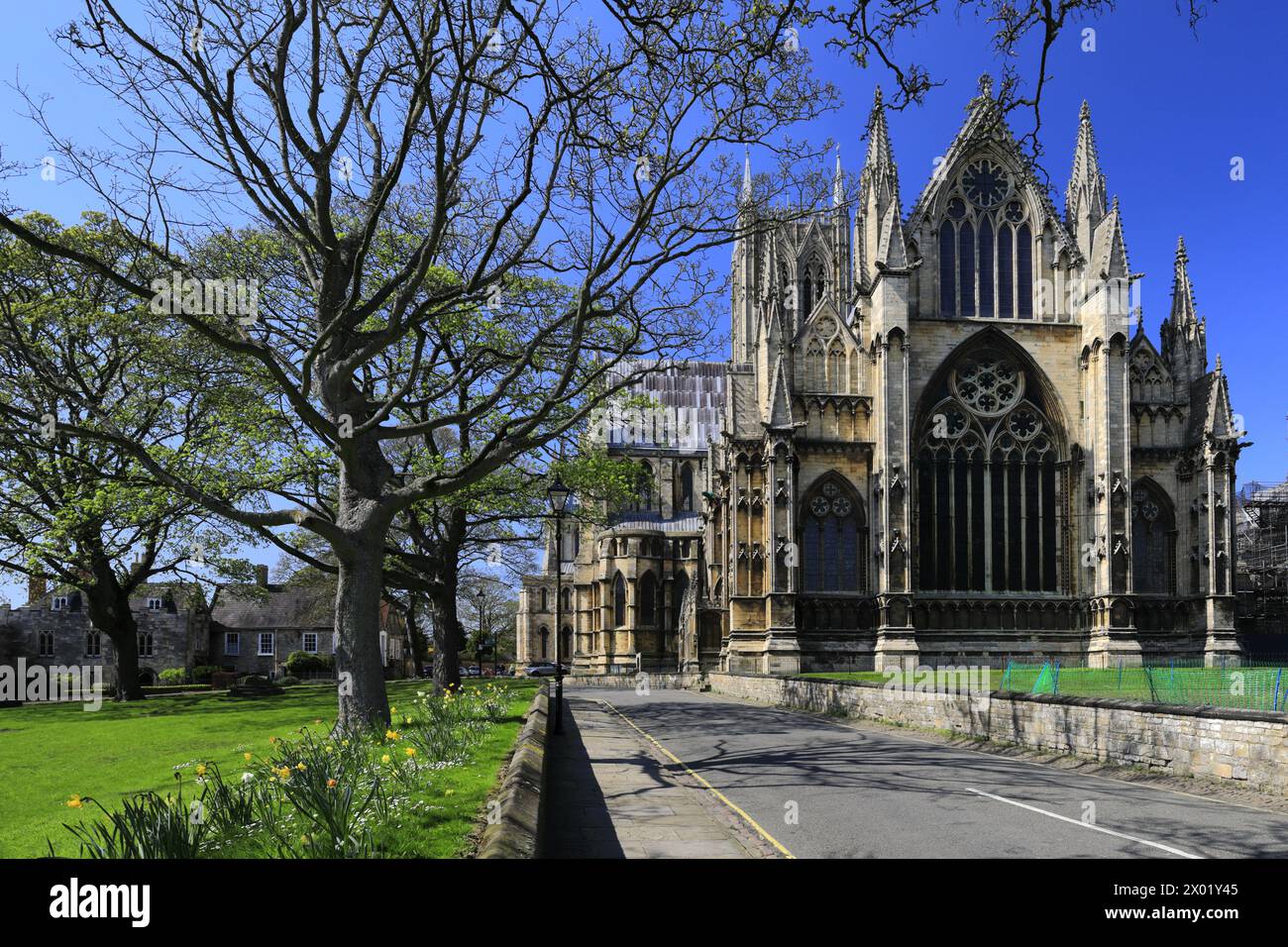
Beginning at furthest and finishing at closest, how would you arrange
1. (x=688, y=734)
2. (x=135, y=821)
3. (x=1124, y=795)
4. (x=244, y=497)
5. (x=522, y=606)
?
(x=522, y=606) < (x=244, y=497) < (x=688, y=734) < (x=1124, y=795) < (x=135, y=821)

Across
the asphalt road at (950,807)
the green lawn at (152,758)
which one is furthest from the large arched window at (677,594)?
the asphalt road at (950,807)

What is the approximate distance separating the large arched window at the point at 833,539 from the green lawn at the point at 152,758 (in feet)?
53.3

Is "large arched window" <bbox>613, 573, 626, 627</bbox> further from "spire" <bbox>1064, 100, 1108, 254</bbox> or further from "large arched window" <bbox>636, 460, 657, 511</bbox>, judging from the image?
"spire" <bbox>1064, 100, 1108, 254</bbox>

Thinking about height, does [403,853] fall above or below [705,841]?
above

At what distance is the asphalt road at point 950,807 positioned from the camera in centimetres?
851

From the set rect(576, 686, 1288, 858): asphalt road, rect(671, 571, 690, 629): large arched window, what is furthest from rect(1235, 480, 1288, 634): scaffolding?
rect(576, 686, 1288, 858): asphalt road

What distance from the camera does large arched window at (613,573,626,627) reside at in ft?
203

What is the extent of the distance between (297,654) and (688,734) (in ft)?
149

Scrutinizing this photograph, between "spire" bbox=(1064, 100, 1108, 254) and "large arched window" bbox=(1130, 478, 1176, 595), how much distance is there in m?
10.4

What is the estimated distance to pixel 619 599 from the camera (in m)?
62.0

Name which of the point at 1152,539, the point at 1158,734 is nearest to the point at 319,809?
the point at 1158,734

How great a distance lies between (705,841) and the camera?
29.8 ft
